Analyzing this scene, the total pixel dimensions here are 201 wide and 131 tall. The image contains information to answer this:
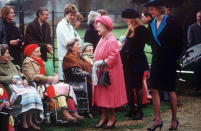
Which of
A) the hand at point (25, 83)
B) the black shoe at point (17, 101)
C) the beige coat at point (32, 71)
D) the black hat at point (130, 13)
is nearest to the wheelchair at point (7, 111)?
the black shoe at point (17, 101)

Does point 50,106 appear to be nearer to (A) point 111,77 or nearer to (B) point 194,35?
(A) point 111,77

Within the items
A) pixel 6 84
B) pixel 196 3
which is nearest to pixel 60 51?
pixel 6 84

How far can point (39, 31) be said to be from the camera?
33.0 feet

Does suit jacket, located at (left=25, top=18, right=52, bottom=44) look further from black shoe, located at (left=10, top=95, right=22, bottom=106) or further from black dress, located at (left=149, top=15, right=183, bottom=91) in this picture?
black dress, located at (left=149, top=15, right=183, bottom=91)

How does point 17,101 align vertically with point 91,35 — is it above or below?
below

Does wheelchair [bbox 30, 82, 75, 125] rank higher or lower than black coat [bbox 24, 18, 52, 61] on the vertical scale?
lower

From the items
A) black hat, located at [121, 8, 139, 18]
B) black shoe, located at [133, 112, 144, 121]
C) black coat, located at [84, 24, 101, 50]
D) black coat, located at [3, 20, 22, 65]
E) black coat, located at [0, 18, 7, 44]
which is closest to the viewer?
black hat, located at [121, 8, 139, 18]

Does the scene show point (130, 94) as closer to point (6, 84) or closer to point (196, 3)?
point (6, 84)

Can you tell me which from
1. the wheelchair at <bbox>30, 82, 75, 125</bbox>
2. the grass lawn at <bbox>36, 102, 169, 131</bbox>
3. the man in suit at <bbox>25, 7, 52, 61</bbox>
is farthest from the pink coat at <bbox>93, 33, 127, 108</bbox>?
the man in suit at <bbox>25, 7, 52, 61</bbox>

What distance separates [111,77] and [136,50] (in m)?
0.88

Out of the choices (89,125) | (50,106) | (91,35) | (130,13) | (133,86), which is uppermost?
(130,13)

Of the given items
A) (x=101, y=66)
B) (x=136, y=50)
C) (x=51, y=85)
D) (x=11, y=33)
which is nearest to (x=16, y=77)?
(x=51, y=85)

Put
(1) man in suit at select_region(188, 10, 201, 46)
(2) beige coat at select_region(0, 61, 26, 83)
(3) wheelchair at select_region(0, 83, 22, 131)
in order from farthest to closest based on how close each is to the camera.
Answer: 1. (1) man in suit at select_region(188, 10, 201, 46)
2. (2) beige coat at select_region(0, 61, 26, 83)
3. (3) wheelchair at select_region(0, 83, 22, 131)

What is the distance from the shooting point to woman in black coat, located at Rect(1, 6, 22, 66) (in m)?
9.68
